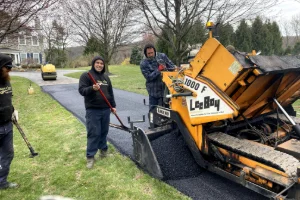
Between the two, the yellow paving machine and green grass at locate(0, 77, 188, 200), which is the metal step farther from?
green grass at locate(0, 77, 188, 200)

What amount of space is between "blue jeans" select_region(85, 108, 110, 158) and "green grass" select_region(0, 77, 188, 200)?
11.3 inches

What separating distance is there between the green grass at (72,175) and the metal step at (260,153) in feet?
2.65

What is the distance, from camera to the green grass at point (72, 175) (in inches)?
140

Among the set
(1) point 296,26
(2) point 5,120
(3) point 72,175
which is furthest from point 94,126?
(1) point 296,26

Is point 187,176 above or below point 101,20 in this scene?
below

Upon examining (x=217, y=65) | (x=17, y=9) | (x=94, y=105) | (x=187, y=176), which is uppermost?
(x=17, y=9)

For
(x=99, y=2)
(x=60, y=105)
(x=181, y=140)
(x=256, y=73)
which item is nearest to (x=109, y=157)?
(x=181, y=140)

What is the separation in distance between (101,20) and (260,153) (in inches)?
773

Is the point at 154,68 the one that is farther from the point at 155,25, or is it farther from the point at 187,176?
the point at 155,25

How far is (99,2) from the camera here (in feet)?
66.5

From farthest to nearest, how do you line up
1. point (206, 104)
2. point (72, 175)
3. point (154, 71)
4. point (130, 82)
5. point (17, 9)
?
point (130, 82)
point (17, 9)
point (154, 71)
point (72, 175)
point (206, 104)

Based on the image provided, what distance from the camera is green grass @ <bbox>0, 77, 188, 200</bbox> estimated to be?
3.56 metres

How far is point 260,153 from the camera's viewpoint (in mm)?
2984

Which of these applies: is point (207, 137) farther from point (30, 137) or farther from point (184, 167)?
point (30, 137)
